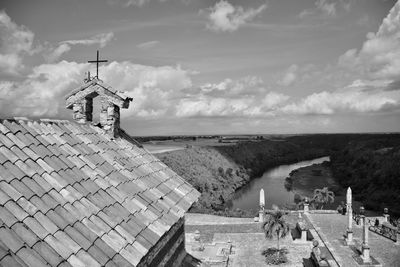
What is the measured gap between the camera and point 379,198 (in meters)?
47.2

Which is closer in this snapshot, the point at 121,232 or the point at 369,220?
the point at 121,232

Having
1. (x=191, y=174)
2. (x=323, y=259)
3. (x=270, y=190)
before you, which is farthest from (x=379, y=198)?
(x=323, y=259)

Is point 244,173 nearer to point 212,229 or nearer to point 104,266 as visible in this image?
point 212,229

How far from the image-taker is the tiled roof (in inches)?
167

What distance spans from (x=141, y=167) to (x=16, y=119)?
284 centimetres

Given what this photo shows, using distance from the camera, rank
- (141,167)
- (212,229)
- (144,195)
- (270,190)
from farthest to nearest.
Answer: (270,190)
(212,229)
(141,167)
(144,195)

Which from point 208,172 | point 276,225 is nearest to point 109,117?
point 276,225

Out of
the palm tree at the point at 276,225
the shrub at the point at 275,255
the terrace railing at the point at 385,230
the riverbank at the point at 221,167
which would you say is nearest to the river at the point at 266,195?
the riverbank at the point at 221,167

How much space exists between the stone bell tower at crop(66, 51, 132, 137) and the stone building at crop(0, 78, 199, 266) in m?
0.02

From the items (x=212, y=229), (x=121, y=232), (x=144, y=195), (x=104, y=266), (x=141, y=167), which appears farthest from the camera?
(x=212, y=229)

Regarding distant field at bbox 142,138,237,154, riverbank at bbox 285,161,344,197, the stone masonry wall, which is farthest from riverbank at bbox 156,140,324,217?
the stone masonry wall

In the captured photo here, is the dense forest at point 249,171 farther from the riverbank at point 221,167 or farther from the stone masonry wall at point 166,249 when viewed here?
the stone masonry wall at point 166,249

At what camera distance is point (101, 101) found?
879 centimetres

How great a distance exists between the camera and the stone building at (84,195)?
4316 millimetres
